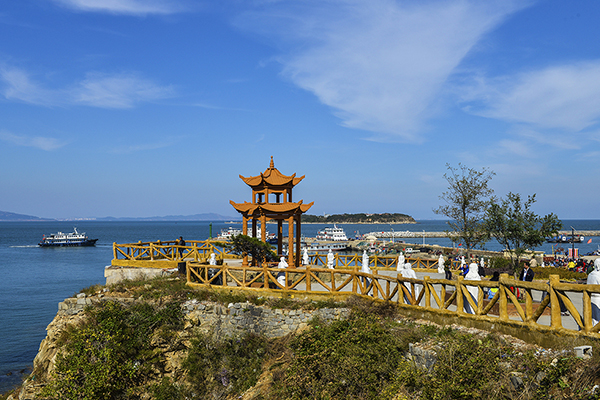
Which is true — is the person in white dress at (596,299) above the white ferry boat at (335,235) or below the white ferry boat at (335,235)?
above

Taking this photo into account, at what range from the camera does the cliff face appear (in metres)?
14.1

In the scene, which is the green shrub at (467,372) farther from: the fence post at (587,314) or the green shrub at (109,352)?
the green shrub at (109,352)

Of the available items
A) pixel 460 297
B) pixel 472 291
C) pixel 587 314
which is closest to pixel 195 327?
pixel 460 297

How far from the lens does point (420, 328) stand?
10.7 m

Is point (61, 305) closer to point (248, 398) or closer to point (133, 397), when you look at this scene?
point (133, 397)

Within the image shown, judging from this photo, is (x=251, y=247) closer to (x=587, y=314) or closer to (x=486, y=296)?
(x=486, y=296)

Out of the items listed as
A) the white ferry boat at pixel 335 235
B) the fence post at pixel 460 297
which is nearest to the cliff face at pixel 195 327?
the fence post at pixel 460 297

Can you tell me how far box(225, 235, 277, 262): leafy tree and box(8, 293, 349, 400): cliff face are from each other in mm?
3867

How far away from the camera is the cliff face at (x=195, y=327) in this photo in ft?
46.2

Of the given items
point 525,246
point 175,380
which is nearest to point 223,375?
point 175,380

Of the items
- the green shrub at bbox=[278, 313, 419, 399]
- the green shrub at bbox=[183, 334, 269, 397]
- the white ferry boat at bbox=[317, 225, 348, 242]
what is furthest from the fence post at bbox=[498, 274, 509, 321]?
the white ferry boat at bbox=[317, 225, 348, 242]

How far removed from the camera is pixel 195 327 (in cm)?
1477

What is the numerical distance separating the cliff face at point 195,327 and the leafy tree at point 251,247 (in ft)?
12.7

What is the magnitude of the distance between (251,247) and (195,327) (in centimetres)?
503
